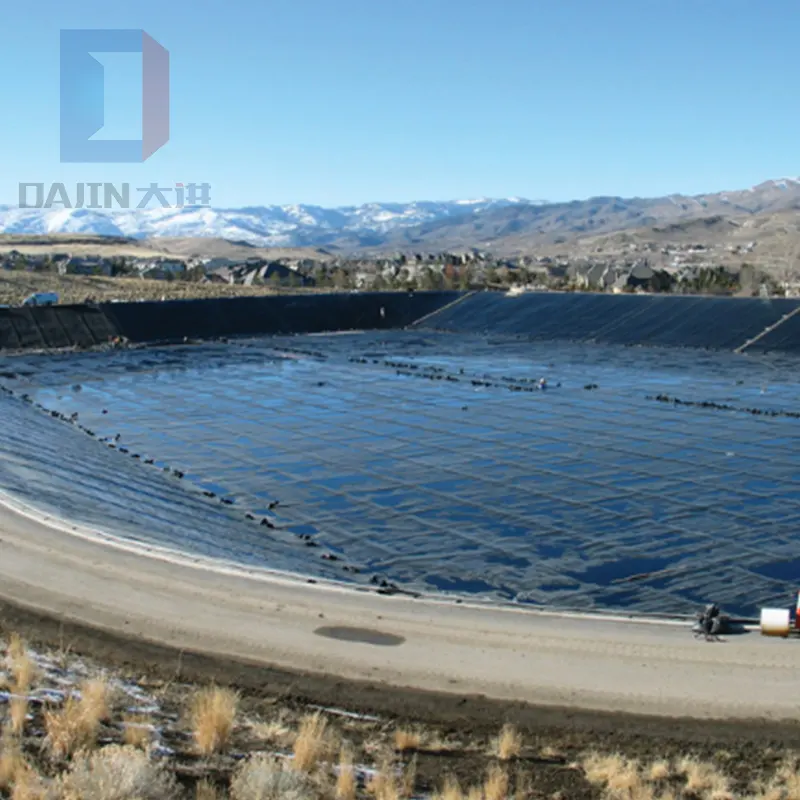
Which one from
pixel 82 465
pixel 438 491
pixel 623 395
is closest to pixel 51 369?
pixel 82 465

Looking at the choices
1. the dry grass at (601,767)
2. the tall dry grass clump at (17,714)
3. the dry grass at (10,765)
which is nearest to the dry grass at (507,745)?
the dry grass at (601,767)

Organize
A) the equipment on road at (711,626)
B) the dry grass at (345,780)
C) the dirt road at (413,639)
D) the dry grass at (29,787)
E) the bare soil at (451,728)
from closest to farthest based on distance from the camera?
1. the dry grass at (29,787)
2. the dry grass at (345,780)
3. the bare soil at (451,728)
4. the dirt road at (413,639)
5. the equipment on road at (711,626)

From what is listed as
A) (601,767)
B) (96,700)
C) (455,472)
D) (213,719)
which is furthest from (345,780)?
(455,472)

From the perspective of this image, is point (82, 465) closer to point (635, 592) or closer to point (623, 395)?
point (635, 592)

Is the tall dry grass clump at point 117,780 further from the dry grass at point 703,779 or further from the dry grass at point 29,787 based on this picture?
the dry grass at point 703,779

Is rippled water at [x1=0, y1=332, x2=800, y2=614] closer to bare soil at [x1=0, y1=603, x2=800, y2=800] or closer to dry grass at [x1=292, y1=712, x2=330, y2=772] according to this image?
bare soil at [x1=0, y1=603, x2=800, y2=800]

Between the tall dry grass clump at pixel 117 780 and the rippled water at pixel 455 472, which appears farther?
the rippled water at pixel 455 472

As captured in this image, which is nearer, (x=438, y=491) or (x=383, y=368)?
(x=438, y=491)
